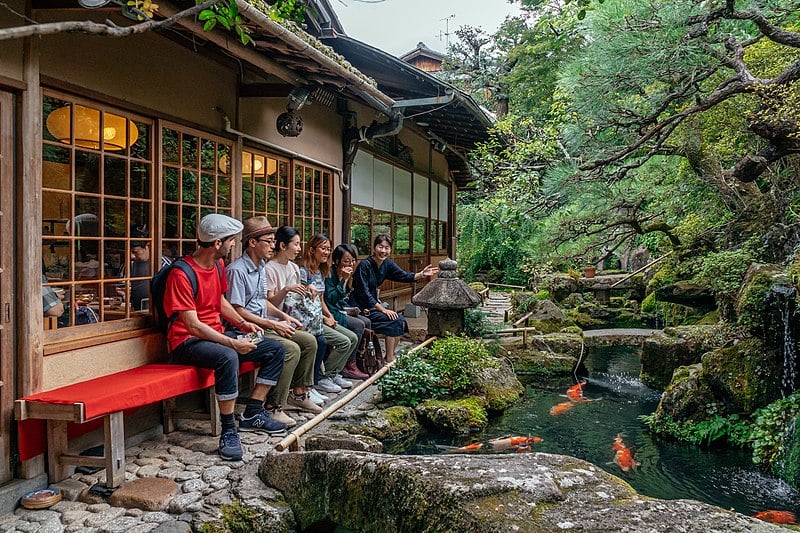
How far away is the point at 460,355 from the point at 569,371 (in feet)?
11.8

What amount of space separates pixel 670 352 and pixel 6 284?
853 cm

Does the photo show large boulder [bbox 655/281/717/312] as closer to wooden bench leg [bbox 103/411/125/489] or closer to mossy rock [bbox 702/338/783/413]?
mossy rock [bbox 702/338/783/413]

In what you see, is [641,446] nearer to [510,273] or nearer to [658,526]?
[658,526]

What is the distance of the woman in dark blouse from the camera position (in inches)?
292

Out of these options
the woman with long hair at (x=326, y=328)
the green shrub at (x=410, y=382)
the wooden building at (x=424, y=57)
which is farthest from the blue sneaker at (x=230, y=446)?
the wooden building at (x=424, y=57)

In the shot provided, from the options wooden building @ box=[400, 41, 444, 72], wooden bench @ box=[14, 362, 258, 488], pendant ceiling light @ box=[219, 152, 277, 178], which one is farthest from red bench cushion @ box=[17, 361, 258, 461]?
wooden building @ box=[400, 41, 444, 72]

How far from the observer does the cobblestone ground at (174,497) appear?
3367mm

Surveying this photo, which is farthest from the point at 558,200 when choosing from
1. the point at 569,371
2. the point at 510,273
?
the point at 510,273

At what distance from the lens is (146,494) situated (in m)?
3.66

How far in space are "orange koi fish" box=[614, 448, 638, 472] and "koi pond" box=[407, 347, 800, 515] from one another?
7 centimetres

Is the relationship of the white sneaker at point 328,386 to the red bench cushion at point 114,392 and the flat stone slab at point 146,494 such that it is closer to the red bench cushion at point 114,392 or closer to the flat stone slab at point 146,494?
the red bench cushion at point 114,392

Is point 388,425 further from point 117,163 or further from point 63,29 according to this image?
point 63,29

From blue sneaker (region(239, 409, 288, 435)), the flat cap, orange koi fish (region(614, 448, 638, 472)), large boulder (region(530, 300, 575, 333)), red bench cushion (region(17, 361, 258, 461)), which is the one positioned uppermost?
the flat cap

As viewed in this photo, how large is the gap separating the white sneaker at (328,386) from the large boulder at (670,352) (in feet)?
17.6
